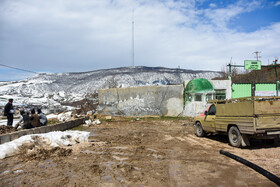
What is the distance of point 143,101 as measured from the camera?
20750 millimetres

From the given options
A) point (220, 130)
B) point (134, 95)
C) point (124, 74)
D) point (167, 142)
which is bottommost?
point (167, 142)

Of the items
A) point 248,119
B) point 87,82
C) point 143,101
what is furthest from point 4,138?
point 87,82

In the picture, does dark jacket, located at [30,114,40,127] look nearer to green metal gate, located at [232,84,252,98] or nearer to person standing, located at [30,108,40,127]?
person standing, located at [30,108,40,127]

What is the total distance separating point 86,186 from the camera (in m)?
4.43

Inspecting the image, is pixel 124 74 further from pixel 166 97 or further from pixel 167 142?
pixel 167 142

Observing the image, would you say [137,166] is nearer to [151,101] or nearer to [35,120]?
[35,120]

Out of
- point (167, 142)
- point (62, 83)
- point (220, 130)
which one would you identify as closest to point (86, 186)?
point (167, 142)

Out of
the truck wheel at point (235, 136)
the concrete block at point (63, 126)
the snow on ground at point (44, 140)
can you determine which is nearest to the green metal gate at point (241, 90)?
the truck wheel at point (235, 136)

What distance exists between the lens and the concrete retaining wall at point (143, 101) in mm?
19734

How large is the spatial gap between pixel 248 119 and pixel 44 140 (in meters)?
7.13

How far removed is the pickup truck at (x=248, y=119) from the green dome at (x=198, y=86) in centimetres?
1023

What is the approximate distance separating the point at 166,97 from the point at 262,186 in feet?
52.1

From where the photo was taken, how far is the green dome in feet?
61.7

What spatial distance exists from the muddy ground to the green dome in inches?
428
